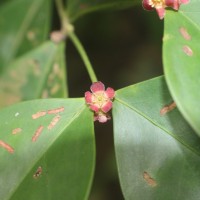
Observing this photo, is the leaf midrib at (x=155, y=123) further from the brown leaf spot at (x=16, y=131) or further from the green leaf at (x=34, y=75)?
the green leaf at (x=34, y=75)

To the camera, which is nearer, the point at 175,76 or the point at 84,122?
the point at 175,76

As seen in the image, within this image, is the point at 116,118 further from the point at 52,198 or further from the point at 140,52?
the point at 140,52

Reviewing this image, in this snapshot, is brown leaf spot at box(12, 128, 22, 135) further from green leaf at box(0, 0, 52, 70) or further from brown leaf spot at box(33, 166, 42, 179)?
green leaf at box(0, 0, 52, 70)

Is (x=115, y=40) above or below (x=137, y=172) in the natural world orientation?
above

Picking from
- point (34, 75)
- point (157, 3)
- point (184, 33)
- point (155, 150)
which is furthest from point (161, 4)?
point (34, 75)

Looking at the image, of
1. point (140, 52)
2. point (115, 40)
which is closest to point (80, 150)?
point (115, 40)

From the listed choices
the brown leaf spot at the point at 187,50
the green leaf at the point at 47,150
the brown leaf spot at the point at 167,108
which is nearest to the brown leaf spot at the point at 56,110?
the green leaf at the point at 47,150

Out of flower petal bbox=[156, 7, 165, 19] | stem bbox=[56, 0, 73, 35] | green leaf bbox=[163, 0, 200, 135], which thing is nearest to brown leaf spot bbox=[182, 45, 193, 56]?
green leaf bbox=[163, 0, 200, 135]

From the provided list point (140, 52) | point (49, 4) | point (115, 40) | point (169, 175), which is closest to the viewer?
point (169, 175)
